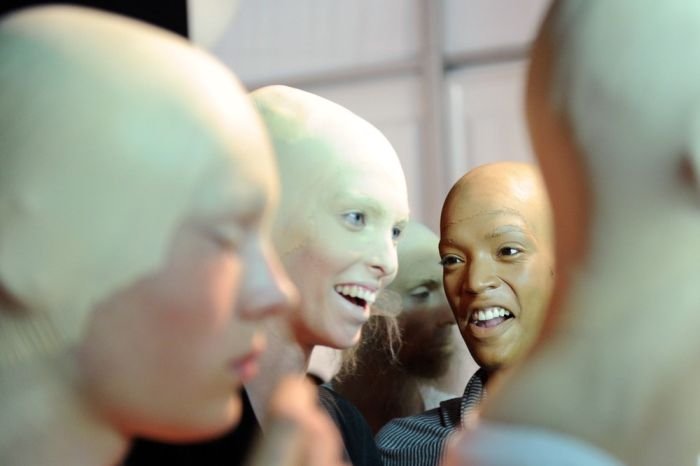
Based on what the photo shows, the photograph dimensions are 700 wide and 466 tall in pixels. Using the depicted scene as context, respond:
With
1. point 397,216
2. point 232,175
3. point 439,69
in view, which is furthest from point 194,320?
point 439,69

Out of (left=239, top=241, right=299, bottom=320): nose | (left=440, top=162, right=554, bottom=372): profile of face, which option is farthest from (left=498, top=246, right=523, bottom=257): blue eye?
(left=239, top=241, right=299, bottom=320): nose

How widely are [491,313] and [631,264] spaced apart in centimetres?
67

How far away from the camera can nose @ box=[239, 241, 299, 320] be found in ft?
3.02

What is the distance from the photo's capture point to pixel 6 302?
877mm

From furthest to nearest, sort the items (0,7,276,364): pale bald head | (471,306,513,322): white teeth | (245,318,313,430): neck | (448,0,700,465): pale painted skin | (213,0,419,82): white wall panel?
(213,0,419,82): white wall panel < (471,306,513,322): white teeth < (245,318,313,430): neck < (448,0,700,465): pale painted skin < (0,7,276,364): pale bald head

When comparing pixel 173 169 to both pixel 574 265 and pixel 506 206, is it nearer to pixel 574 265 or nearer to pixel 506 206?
pixel 574 265

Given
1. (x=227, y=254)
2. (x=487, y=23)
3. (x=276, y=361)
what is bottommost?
(x=276, y=361)

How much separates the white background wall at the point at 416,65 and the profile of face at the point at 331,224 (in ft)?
6.41

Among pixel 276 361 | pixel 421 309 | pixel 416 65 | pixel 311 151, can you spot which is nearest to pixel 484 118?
pixel 416 65

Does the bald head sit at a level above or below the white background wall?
below

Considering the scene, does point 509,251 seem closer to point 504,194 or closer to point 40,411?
point 504,194

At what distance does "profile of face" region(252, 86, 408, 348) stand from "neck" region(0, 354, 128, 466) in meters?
0.64

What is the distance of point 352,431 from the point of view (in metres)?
1.62

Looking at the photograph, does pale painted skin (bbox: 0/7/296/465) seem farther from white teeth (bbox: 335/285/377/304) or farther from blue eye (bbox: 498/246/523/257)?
blue eye (bbox: 498/246/523/257)
